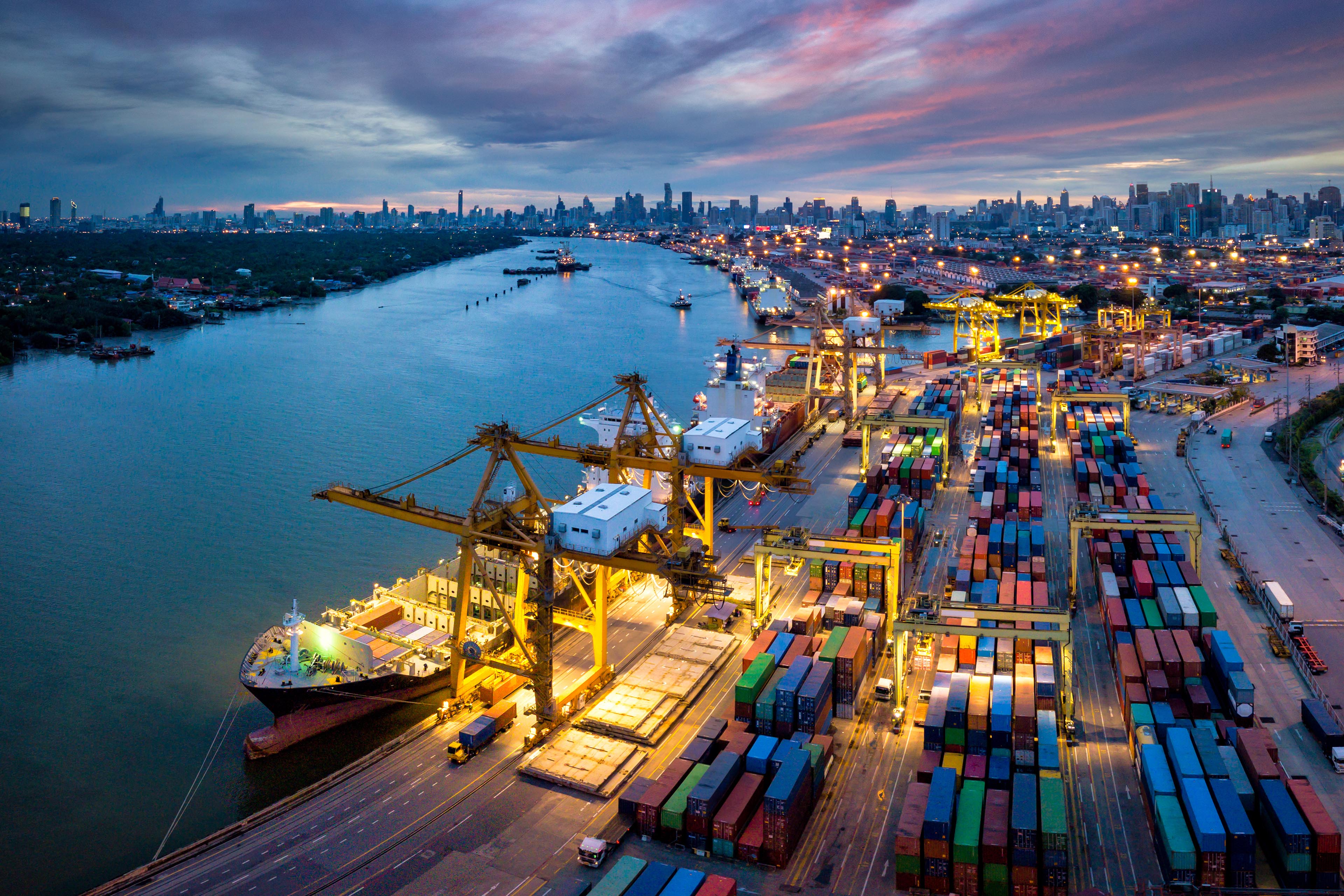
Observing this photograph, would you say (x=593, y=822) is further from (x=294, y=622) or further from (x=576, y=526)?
(x=294, y=622)

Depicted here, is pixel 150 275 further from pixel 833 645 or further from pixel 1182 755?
pixel 1182 755

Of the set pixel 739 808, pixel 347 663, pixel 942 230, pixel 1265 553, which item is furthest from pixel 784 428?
pixel 942 230

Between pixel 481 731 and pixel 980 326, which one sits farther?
pixel 980 326

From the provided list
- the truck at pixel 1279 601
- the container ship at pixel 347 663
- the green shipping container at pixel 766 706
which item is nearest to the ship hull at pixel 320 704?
the container ship at pixel 347 663

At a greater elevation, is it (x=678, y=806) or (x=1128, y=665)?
(x=1128, y=665)

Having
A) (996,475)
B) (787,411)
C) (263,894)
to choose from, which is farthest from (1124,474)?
(263,894)

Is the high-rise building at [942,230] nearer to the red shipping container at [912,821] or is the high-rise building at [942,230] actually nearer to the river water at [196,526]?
the river water at [196,526]
